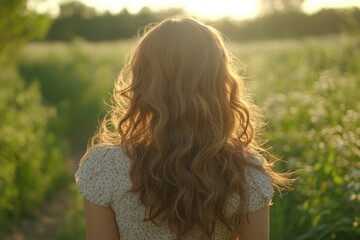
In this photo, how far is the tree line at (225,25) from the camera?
35.4 metres

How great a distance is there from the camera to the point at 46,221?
540cm

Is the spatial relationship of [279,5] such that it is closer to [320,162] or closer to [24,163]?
[24,163]

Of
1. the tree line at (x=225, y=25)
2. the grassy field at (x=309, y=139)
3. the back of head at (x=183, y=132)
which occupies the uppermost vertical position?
the back of head at (x=183, y=132)

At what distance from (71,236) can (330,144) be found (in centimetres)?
219

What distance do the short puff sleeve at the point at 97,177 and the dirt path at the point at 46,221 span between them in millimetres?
3147

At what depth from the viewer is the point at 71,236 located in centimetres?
425

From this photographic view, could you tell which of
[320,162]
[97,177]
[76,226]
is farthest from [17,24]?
[97,177]

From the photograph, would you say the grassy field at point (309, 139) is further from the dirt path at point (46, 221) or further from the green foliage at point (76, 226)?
the dirt path at point (46, 221)

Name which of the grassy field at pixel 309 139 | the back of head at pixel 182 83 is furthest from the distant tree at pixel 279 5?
the back of head at pixel 182 83

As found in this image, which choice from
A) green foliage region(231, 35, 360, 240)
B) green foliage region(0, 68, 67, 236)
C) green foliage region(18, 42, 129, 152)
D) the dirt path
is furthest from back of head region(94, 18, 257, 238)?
green foliage region(18, 42, 129, 152)

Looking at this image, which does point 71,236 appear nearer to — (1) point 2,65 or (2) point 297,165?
(2) point 297,165

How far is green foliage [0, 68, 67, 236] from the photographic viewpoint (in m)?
4.77

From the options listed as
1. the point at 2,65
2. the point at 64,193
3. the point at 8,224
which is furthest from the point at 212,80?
the point at 2,65

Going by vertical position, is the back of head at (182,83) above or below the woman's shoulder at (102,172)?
above
